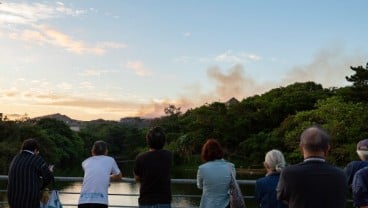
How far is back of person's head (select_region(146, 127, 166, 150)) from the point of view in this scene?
198 inches

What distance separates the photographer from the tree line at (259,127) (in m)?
35.4

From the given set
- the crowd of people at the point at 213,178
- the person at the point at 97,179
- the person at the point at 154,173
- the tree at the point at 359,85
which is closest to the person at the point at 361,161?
the crowd of people at the point at 213,178

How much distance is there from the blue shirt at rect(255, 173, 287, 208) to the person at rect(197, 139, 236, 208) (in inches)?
20.1

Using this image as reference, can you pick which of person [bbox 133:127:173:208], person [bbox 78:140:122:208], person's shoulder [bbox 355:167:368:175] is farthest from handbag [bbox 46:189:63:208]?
person's shoulder [bbox 355:167:368:175]

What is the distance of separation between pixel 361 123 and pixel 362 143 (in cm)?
3167

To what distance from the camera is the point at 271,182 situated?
13.9ft

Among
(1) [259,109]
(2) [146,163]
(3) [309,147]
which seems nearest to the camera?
(3) [309,147]

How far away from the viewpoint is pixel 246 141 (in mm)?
47625

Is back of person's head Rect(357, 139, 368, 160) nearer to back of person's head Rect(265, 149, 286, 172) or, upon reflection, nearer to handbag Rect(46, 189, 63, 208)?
back of person's head Rect(265, 149, 286, 172)

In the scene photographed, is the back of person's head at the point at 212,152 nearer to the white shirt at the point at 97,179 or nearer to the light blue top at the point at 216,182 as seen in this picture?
the light blue top at the point at 216,182

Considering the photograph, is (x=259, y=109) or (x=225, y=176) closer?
(x=225, y=176)

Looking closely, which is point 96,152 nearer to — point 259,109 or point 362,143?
point 362,143

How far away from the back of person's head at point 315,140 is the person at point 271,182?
85cm

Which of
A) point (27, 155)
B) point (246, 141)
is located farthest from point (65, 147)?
point (27, 155)
